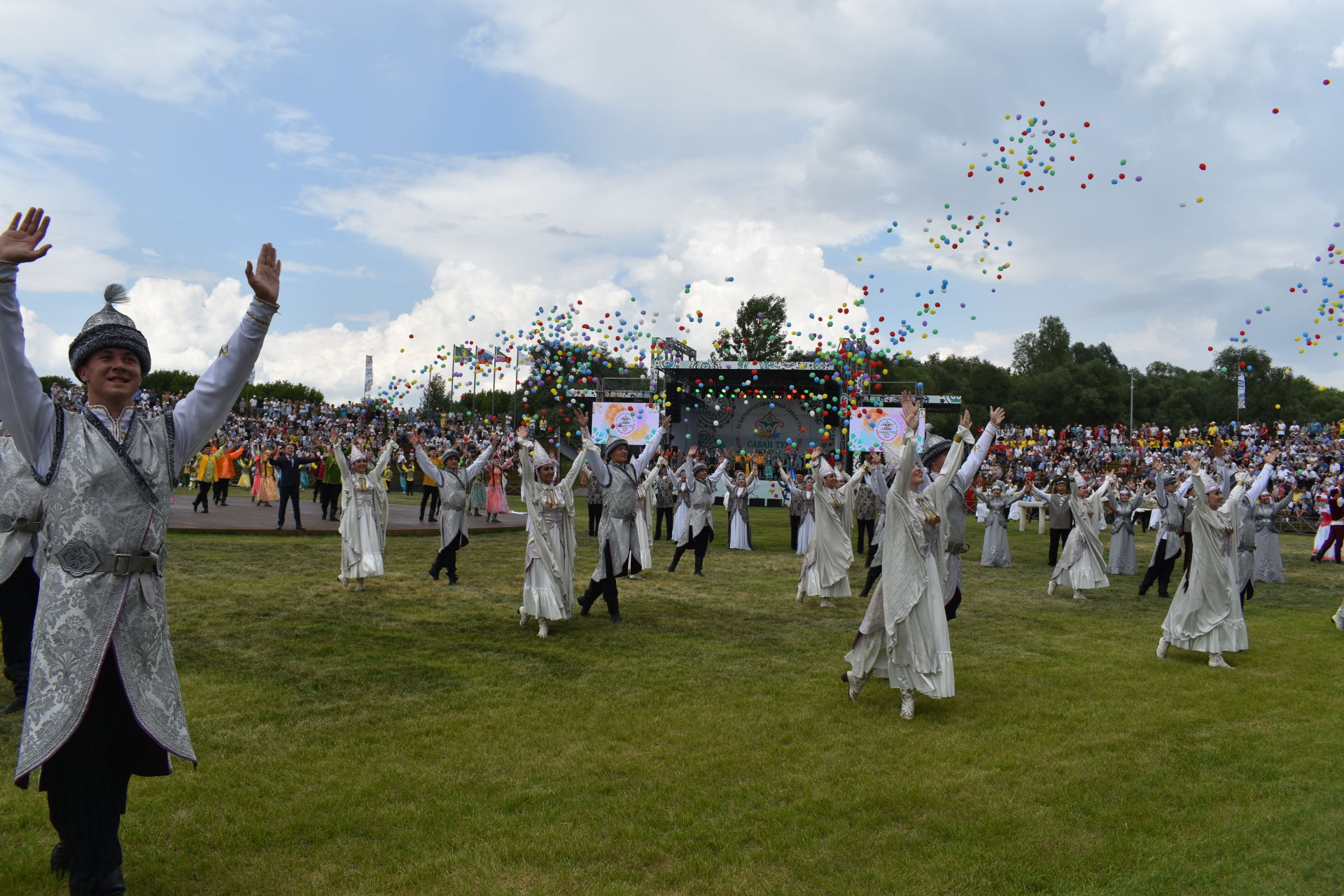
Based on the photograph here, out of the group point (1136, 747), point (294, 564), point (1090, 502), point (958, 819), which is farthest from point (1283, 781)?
point (294, 564)

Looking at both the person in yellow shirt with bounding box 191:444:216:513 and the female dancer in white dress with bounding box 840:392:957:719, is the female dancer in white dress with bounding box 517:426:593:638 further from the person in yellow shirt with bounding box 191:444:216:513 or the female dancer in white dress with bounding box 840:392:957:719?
the person in yellow shirt with bounding box 191:444:216:513

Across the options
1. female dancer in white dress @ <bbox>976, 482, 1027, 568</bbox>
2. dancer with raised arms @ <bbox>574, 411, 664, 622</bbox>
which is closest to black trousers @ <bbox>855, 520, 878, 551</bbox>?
female dancer in white dress @ <bbox>976, 482, 1027, 568</bbox>

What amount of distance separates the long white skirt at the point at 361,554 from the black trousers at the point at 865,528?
9647 millimetres

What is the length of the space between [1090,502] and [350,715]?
12177 millimetres

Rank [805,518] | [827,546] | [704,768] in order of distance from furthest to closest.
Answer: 1. [805,518]
2. [827,546]
3. [704,768]

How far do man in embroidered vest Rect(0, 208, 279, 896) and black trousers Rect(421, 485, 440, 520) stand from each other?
19116 millimetres

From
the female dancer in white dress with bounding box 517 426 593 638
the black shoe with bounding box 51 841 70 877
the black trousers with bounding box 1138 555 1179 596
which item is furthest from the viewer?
the black trousers with bounding box 1138 555 1179 596

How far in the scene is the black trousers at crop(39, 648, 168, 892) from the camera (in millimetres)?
3154

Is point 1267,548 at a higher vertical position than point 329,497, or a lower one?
lower

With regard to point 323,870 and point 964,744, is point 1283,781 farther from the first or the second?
point 323,870

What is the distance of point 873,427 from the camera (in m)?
33.4

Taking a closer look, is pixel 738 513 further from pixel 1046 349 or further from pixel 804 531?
pixel 1046 349

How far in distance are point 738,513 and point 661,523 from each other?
476 cm

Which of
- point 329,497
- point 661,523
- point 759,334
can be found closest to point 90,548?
point 329,497
